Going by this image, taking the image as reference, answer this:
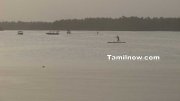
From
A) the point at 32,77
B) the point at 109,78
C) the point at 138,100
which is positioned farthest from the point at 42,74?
the point at 138,100

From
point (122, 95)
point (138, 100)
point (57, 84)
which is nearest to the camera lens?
point (138, 100)

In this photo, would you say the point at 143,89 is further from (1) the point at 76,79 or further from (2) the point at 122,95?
(1) the point at 76,79

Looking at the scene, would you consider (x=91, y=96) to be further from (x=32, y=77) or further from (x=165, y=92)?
(x=32, y=77)

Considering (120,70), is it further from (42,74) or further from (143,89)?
(143,89)

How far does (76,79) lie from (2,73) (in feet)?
13.2

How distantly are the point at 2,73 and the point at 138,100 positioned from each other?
911cm

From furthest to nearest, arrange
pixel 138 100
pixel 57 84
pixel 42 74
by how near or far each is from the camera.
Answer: pixel 42 74
pixel 57 84
pixel 138 100

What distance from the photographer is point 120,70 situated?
2319 cm

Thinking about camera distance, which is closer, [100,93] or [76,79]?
[100,93]

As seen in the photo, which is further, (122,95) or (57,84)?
(57,84)

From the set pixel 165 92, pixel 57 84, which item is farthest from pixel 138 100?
pixel 57 84

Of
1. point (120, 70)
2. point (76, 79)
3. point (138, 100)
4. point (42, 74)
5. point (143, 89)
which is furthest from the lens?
point (120, 70)

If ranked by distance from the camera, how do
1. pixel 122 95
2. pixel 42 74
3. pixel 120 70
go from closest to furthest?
pixel 122 95
pixel 42 74
pixel 120 70

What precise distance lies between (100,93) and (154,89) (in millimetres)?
1970
